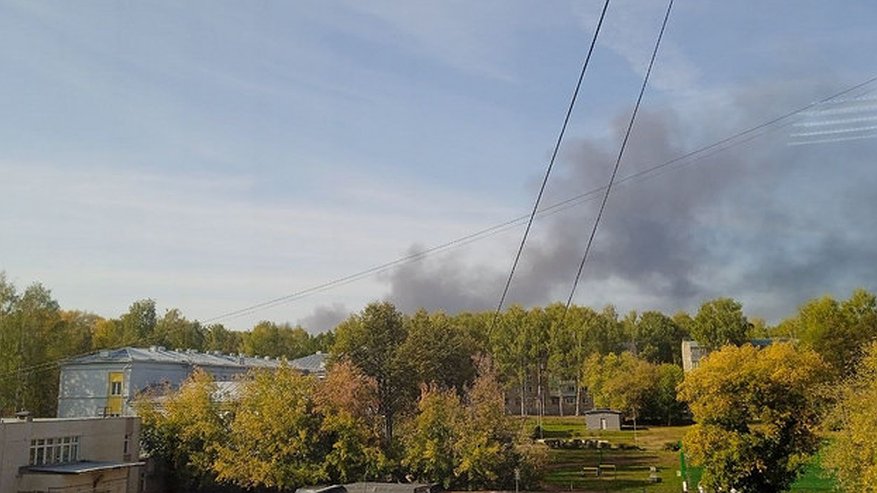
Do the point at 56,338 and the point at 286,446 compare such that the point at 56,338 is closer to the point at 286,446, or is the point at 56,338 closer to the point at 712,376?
the point at 286,446

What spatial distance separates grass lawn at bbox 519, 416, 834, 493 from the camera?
1164 inches

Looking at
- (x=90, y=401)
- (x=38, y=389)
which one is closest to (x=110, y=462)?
(x=90, y=401)

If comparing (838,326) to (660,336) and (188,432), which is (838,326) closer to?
(660,336)

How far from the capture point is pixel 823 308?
5719 centimetres

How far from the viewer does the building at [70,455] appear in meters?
22.0

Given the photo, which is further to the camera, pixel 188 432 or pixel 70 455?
pixel 188 432

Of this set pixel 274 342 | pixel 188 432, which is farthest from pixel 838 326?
pixel 274 342

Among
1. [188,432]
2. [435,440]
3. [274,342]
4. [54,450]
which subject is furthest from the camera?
[274,342]

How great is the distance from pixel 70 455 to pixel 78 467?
Answer: 5.42 feet

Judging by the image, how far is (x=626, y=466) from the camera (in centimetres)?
3622

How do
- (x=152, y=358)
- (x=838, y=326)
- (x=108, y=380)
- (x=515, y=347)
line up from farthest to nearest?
(x=515, y=347) < (x=838, y=326) < (x=152, y=358) < (x=108, y=380)

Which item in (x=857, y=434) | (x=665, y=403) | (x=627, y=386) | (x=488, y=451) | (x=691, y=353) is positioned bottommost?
(x=488, y=451)

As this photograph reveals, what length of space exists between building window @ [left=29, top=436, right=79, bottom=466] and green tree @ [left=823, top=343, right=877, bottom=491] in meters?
23.6

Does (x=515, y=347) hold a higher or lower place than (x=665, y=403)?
higher
